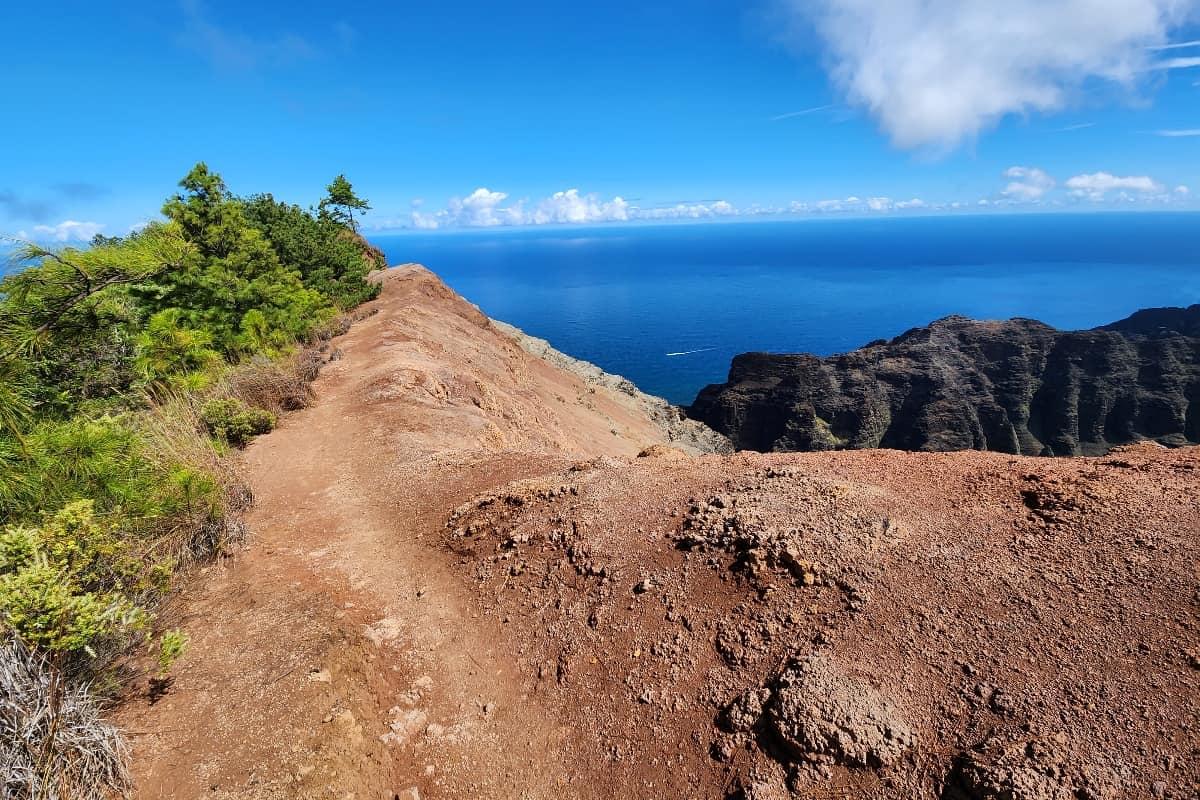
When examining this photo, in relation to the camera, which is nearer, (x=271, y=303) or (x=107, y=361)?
(x=107, y=361)

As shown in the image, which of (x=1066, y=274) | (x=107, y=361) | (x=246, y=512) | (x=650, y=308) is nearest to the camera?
(x=246, y=512)

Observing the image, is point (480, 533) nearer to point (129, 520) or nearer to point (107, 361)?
point (129, 520)

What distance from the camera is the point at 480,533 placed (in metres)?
9.55

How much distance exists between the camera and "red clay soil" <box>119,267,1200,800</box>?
4.88 meters

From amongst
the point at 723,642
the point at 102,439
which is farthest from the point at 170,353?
the point at 723,642

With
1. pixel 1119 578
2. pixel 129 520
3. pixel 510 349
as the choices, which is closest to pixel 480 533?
pixel 129 520

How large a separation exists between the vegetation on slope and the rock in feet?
20.6

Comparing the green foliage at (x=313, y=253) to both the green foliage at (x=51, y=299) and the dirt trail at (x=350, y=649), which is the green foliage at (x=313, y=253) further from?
the green foliage at (x=51, y=299)

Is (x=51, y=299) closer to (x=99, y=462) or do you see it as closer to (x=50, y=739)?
(x=99, y=462)

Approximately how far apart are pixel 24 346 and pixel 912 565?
32.9ft

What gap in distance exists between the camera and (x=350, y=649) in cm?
707

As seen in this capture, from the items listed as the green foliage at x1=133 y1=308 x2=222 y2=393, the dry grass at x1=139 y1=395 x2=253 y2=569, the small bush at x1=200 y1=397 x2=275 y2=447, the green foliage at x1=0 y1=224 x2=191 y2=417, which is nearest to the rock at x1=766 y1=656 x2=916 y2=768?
the green foliage at x1=0 y1=224 x2=191 y2=417

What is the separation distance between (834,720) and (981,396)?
2523 inches

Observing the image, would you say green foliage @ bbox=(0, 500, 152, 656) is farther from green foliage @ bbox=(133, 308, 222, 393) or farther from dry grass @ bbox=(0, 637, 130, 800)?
green foliage @ bbox=(133, 308, 222, 393)
